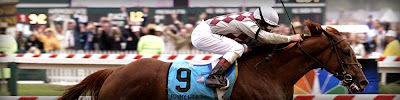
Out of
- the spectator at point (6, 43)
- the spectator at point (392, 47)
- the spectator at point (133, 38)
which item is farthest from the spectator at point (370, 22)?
the spectator at point (6, 43)

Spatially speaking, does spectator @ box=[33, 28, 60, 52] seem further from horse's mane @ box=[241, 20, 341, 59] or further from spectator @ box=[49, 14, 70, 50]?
horse's mane @ box=[241, 20, 341, 59]

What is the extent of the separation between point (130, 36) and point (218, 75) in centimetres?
531

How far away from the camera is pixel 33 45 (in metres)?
10.5

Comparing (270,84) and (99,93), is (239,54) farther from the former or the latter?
(99,93)

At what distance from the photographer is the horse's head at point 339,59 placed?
5.15m

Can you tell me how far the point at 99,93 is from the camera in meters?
5.08

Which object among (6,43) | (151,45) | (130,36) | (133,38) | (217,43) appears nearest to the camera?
(217,43)

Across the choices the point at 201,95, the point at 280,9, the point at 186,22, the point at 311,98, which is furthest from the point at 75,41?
the point at 201,95

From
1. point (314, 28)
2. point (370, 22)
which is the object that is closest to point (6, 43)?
point (314, 28)

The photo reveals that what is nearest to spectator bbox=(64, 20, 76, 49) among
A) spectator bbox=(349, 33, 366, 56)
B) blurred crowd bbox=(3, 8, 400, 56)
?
blurred crowd bbox=(3, 8, 400, 56)

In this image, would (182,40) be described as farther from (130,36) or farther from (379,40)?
(379,40)

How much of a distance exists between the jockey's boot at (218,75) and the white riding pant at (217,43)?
64 mm

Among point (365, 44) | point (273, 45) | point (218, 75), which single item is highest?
point (273, 45)

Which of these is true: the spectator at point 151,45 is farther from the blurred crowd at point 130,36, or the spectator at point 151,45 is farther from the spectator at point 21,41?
the spectator at point 21,41
